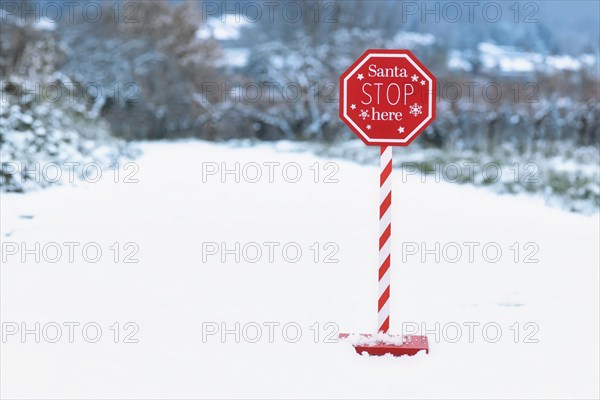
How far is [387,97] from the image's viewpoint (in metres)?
3.86

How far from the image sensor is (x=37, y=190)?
9.65 m

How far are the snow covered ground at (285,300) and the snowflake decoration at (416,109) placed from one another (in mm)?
1368

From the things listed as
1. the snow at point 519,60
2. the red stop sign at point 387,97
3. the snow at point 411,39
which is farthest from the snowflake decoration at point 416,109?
the snow at point 411,39

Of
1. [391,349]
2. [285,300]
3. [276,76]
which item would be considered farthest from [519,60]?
[391,349]

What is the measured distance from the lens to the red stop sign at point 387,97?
12.5 feet

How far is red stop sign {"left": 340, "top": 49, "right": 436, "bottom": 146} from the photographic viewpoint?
381 centimetres

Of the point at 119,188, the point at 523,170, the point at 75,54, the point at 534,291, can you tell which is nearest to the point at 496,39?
the point at 75,54

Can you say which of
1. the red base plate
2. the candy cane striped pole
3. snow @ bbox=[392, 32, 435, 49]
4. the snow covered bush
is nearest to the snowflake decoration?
the candy cane striped pole

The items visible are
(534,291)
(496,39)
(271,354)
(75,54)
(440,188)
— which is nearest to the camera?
(271,354)

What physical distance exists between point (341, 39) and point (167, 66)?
8.74 meters

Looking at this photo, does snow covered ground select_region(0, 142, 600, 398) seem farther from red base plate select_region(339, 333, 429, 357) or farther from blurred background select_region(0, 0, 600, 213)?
blurred background select_region(0, 0, 600, 213)

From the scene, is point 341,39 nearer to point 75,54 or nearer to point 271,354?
point 75,54

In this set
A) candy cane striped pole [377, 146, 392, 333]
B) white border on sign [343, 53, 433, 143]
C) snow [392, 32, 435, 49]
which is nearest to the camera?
white border on sign [343, 53, 433, 143]

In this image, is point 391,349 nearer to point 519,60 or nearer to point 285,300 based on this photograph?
point 285,300
